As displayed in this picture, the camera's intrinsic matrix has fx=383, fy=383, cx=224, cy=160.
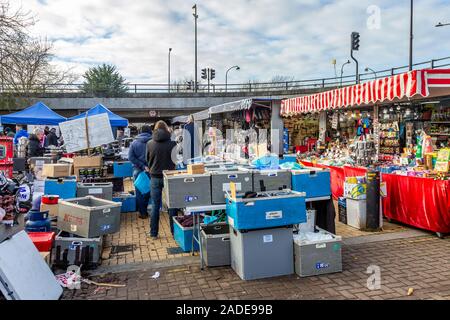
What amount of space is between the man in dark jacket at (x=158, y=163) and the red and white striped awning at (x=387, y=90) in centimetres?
416

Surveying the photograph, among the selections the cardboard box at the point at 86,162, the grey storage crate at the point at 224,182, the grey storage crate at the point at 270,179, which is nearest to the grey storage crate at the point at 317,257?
the grey storage crate at the point at 270,179

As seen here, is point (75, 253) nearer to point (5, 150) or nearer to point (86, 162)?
point (86, 162)

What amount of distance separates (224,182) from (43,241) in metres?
2.31

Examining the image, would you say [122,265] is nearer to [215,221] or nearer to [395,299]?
[215,221]

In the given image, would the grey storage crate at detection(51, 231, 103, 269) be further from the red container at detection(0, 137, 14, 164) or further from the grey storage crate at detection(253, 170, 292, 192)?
the red container at detection(0, 137, 14, 164)

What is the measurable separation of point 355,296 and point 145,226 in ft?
13.7

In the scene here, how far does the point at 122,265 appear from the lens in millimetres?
4949

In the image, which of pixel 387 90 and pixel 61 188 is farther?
pixel 387 90

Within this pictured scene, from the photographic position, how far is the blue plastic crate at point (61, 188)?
6.93 meters

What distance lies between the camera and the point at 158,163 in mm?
6086

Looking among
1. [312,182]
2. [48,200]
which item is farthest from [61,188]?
[312,182]

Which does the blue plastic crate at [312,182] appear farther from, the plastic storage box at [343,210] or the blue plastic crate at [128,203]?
the blue plastic crate at [128,203]

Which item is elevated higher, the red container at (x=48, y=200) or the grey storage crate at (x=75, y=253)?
the red container at (x=48, y=200)
